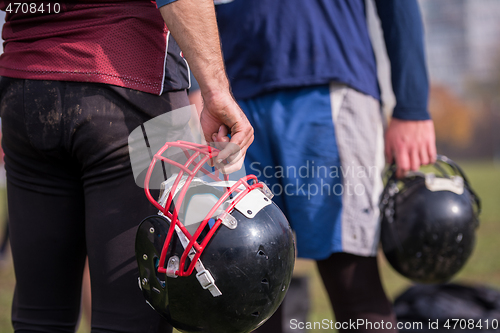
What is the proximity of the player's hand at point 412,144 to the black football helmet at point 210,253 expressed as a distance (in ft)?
2.87

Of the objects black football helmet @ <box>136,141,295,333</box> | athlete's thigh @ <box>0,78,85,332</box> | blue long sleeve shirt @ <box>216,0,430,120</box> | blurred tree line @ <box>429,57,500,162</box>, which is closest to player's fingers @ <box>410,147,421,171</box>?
blue long sleeve shirt @ <box>216,0,430,120</box>

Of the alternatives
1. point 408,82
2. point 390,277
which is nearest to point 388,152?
point 408,82

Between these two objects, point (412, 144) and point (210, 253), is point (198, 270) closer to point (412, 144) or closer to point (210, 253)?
point (210, 253)

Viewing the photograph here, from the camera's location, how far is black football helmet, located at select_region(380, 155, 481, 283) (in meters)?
1.66

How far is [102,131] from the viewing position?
3.29ft

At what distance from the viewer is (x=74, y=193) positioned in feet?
3.65

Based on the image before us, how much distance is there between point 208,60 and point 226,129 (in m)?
0.16

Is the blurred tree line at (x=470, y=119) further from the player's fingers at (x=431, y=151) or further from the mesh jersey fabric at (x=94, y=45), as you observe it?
the mesh jersey fabric at (x=94, y=45)

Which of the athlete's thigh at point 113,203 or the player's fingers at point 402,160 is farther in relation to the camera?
the player's fingers at point 402,160

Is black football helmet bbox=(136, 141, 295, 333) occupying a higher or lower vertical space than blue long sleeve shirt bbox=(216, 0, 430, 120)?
lower

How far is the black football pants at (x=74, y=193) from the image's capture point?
3.30ft

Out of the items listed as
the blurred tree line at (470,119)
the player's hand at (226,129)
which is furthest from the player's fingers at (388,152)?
the blurred tree line at (470,119)

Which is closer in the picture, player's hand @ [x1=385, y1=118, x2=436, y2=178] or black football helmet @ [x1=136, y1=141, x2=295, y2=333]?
black football helmet @ [x1=136, y1=141, x2=295, y2=333]

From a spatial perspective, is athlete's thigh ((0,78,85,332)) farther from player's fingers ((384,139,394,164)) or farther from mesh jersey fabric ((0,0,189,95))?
player's fingers ((384,139,394,164))
